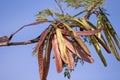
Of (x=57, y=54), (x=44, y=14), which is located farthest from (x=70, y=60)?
(x=44, y=14)

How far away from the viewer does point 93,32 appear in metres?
1.49

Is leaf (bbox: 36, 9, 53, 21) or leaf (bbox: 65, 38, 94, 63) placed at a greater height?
leaf (bbox: 36, 9, 53, 21)

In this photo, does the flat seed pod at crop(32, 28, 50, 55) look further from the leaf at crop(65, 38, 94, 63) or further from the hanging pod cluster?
the leaf at crop(65, 38, 94, 63)

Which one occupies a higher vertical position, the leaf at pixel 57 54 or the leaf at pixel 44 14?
the leaf at pixel 44 14

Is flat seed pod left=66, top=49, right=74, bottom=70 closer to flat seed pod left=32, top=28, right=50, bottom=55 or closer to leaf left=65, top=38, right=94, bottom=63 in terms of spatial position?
leaf left=65, top=38, right=94, bottom=63

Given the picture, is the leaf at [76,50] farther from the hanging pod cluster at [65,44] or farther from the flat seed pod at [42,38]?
the flat seed pod at [42,38]

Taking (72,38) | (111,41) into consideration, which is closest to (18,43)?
(72,38)

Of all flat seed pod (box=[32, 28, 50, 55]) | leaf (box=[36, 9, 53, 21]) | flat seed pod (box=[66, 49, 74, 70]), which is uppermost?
leaf (box=[36, 9, 53, 21])

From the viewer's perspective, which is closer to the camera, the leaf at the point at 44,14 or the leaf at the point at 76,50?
the leaf at the point at 76,50

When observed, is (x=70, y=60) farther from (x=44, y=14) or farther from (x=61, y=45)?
(x=44, y=14)

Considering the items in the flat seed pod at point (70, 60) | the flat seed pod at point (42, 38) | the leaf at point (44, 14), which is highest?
the leaf at point (44, 14)

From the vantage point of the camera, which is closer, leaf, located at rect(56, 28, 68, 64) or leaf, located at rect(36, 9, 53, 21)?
leaf, located at rect(56, 28, 68, 64)

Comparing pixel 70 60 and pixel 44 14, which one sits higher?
pixel 44 14

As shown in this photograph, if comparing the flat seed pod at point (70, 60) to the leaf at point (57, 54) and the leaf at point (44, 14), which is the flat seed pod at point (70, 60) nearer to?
the leaf at point (57, 54)
